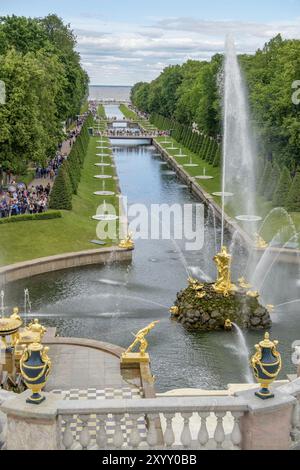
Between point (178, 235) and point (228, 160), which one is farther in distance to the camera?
point (228, 160)

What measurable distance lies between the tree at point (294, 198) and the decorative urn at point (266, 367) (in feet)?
125

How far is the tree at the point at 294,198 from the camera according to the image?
153 feet

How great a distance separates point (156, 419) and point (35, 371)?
82.7 inches

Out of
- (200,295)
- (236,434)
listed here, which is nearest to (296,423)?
(236,434)

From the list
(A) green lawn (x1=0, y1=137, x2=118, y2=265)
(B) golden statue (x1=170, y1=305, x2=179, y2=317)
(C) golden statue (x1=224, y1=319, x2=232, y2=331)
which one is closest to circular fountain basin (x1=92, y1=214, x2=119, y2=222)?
(A) green lawn (x1=0, y1=137, x2=118, y2=265)

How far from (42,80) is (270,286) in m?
30.5

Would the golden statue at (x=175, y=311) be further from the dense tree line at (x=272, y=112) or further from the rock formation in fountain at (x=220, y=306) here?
the dense tree line at (x=272, y=112)

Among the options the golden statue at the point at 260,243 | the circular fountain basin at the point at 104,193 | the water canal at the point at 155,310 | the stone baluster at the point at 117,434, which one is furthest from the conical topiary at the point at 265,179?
the stone baluster at the point at 117,434

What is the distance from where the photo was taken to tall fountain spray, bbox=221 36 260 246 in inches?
1484

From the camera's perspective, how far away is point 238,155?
74.9m

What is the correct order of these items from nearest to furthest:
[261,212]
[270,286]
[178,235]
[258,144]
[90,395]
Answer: [90,395], [270,286], [178,235], [261,212], [258,144]

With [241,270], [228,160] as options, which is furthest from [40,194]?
[228,160]
